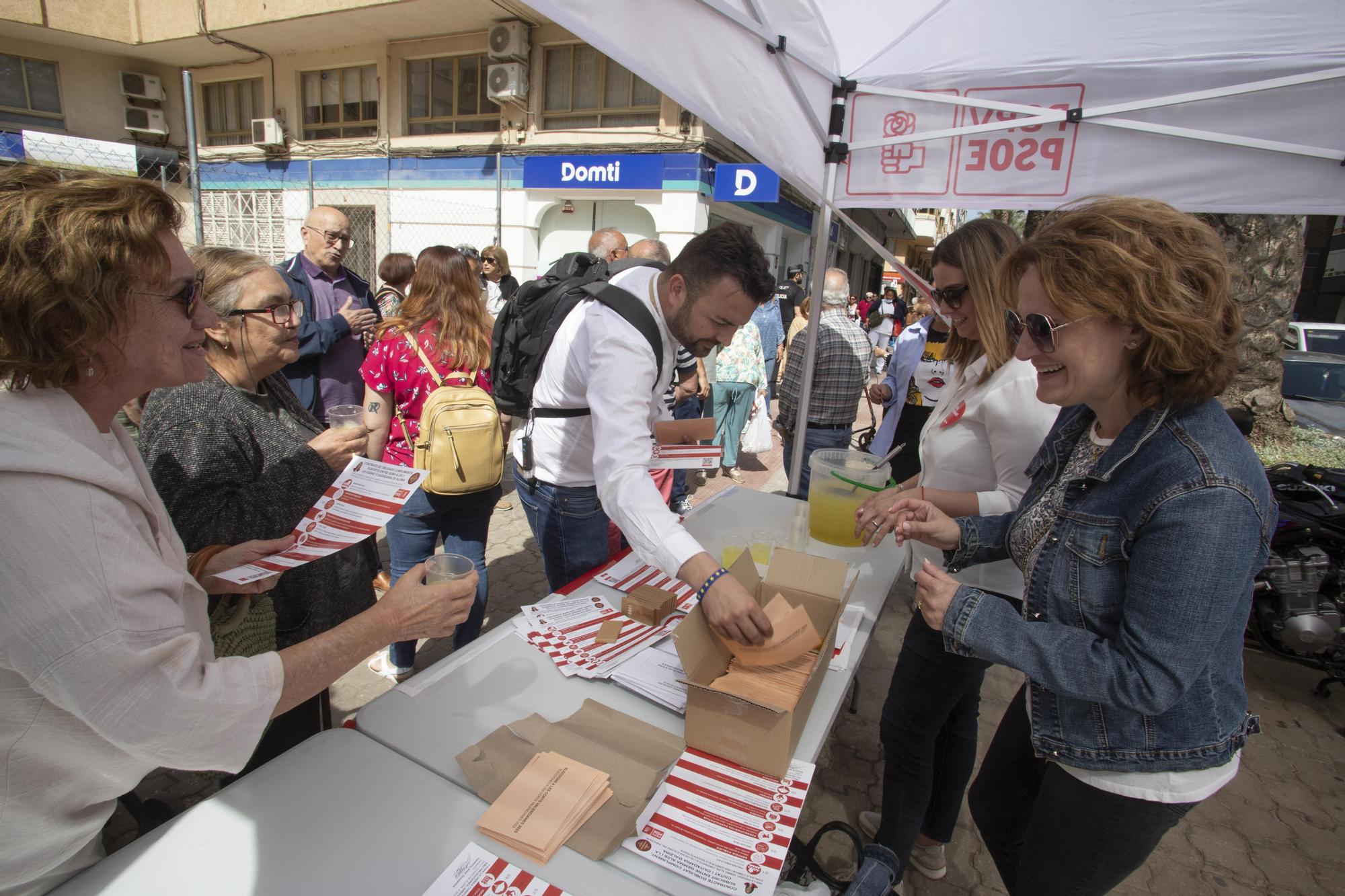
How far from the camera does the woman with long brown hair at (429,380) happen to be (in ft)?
8.59

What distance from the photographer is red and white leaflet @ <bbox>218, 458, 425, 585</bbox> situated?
137cm

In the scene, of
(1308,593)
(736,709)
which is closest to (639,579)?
(736,709)

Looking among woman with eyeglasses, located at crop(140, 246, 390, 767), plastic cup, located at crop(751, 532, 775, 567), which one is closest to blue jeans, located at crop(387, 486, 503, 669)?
woman with eyeglasses, located at crop(140, 246, 390, 767)

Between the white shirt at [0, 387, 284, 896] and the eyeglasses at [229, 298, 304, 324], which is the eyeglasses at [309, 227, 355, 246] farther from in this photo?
the white shirt at [0, 387, 284, 896]

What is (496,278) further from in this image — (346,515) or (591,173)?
(591,173)

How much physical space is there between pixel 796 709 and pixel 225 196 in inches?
642

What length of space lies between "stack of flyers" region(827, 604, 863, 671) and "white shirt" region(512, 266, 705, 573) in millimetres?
472

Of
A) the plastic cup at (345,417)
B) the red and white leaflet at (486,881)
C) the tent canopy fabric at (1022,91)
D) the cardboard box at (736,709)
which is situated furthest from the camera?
the tent canopy fabric at (1022,91)

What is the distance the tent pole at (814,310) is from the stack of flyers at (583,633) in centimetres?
155

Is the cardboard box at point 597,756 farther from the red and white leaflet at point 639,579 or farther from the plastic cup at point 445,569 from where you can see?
the red and white leaflet at point 639,579

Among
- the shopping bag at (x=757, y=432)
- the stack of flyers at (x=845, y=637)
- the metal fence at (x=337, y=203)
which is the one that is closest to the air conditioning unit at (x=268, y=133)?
the metal fence at (x=337, y=203)

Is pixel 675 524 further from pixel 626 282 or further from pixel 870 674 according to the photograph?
pixel 870 674

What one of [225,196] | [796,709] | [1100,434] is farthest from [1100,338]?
[225,196]

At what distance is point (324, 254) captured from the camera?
368 cm
